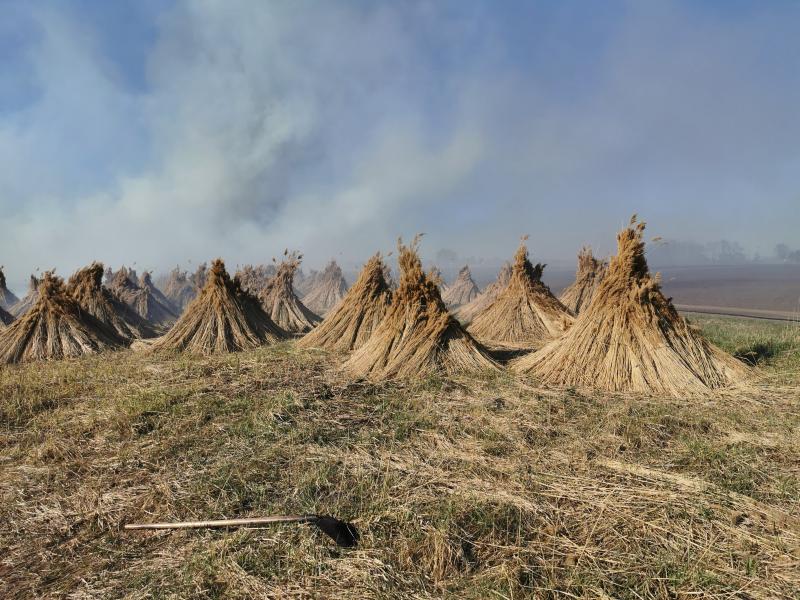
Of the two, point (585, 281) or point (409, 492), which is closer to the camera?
point (409, 492)

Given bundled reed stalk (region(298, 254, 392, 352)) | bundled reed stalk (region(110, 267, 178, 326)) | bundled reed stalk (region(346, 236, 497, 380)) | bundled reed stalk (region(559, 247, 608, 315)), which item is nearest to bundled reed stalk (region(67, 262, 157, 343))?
bundled reed stalk (region(298, 254, 392, 352))

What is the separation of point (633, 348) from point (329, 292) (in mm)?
31964

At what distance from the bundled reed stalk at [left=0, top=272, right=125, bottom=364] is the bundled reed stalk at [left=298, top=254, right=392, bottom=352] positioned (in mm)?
5401

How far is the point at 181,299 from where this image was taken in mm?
41219

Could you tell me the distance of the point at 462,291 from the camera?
38.4 metres

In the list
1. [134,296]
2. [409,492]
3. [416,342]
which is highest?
[134,296]

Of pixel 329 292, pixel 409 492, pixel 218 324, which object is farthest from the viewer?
pixel 329 292

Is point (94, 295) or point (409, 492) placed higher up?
point (94, 295)

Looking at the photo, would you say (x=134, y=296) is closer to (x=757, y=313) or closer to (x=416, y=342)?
(x=416, y=342)

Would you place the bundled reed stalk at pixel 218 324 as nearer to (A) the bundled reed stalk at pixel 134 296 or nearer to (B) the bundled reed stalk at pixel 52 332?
(B) the bundled reed stalk at pixel 52 332

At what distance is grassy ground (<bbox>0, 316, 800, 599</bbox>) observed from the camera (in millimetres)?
2535

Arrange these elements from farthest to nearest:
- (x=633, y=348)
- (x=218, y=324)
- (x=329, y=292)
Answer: (x=329, y=292) → (x=218, y=324) → (x=633, y=348)

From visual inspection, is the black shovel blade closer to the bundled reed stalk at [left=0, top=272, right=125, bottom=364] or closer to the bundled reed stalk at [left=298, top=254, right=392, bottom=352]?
the bundled reed stalk at [left=298, top=254, right=392, bottom=352]

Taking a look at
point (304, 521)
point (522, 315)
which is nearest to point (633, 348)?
point (522, 315)
